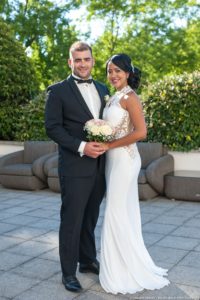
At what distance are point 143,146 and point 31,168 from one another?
215 centimetres

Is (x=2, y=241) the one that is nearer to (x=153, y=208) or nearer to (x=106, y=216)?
(x=106, y=216)

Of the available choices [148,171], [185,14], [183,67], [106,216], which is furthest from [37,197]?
[185,14]

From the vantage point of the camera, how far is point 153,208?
264 inches

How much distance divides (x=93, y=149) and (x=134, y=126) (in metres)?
0.40

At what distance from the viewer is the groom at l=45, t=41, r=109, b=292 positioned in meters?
3.43

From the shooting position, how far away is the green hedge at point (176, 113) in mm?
7682

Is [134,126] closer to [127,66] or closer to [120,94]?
[120,94]

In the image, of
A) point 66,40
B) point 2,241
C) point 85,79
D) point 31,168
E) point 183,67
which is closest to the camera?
point 85,79

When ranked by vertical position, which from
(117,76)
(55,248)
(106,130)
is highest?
(117,76)

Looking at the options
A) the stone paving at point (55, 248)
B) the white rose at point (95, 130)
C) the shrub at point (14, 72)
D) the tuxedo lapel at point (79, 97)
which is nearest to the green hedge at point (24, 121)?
the shrub at point (14, 72)

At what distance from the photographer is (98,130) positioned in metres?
3.32

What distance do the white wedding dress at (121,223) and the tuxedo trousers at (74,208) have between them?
136 millimetres

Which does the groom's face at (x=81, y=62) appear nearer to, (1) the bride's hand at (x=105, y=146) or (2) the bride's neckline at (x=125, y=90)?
(2) the bride's neckline at (x=125, y=90)

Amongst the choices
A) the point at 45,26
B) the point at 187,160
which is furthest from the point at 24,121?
the point at 45,26
